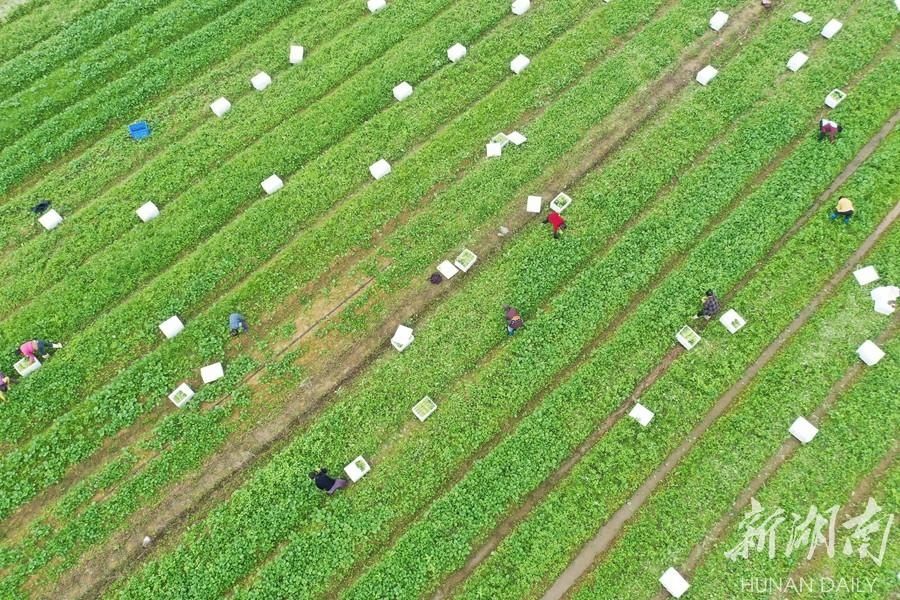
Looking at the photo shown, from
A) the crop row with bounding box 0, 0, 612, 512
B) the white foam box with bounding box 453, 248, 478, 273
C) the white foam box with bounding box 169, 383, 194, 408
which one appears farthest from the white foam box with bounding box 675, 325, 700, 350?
the white foam box with bounding box 169, 383, 194, 408

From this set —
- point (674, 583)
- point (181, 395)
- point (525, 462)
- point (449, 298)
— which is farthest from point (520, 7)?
point (674, 583)

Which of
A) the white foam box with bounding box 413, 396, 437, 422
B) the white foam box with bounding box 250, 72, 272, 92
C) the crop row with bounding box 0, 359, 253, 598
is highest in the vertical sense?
the white foam box with bounding box 250, 72, 272, 92

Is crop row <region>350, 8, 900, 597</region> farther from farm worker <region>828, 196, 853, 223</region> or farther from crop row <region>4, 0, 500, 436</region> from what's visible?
crop row <region>4, 0, 500, 436</region>

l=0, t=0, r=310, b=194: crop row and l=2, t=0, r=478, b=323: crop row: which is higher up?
l=0, t=0, r=310, b=194: crop row

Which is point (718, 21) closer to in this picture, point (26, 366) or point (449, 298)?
point (449, 298)

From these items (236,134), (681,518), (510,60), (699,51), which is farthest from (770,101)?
(236,134)

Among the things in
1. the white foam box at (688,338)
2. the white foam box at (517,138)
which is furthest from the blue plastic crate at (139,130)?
the white foam box at (688,338)

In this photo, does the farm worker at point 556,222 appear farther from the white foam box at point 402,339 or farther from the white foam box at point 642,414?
the white foam box at point 642,414
